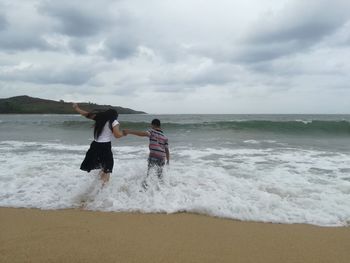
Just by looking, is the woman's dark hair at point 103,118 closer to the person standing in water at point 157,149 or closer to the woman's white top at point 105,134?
the woman's white top at point 105,134

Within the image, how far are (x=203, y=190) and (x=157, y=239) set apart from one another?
2360mm

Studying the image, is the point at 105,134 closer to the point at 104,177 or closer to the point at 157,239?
the point at 104,177

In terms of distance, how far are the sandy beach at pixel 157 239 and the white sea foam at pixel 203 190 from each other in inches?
17.5

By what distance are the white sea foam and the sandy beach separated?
44 centimetres

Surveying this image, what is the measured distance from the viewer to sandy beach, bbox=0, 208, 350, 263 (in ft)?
11.3

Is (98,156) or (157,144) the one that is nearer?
(98,156)

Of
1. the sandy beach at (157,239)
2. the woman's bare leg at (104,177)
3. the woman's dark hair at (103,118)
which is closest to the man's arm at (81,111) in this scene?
the woman's dark hair at (103,118)

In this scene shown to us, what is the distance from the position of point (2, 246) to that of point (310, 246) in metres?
3.26

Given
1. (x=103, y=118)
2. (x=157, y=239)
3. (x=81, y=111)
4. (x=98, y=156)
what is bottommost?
(x=157, y=239)

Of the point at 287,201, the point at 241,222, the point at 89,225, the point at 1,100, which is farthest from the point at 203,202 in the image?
the point at 1,100

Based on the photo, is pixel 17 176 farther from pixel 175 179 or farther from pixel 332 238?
pixel 332 238

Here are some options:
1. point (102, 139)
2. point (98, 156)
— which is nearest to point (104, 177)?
point (98, 156)

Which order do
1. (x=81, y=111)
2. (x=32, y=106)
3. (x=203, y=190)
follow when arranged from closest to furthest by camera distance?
1. (x=81, y=111)
2. (x=203, y=190)
3. (x=32, y=106)

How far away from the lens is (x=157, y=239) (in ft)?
12.8
